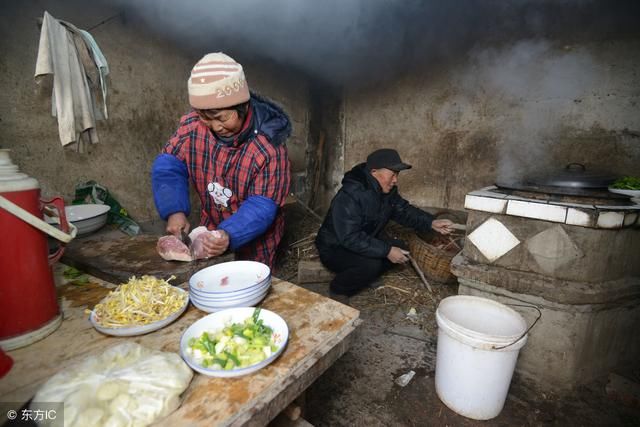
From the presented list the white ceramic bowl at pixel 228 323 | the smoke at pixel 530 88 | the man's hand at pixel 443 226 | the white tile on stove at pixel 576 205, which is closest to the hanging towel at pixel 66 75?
the white ceramic bowl at pixel 228 323

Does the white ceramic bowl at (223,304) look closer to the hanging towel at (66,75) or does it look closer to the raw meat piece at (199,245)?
the raw meat piece at (199,245)

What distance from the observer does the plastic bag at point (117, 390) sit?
2.94 feet

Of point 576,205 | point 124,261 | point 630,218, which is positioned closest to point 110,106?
point 124,261

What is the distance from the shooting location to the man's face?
3744 mm

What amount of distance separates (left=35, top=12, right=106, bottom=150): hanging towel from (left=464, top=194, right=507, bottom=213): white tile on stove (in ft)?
10.2

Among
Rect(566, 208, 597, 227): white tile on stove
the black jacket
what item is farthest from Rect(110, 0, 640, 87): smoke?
Rect(566, 208, 597, 227): white tile on stove

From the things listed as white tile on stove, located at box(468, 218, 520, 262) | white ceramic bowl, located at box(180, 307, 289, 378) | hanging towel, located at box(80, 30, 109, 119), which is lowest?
white tile on stove, located at box(468, 218, 520, 262)

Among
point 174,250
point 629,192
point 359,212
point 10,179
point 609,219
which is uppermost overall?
point 10,179

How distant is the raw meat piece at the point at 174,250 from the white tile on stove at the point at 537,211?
2.42 meters

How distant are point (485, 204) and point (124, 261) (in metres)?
2.70

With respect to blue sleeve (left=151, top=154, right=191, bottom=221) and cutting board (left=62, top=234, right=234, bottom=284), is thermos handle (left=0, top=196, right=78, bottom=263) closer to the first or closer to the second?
cutting board (left=62, top=234, right=234, bottom=284)

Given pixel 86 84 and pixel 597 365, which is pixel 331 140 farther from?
pixel 597 365

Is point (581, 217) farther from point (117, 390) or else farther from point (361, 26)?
point (361, 26)

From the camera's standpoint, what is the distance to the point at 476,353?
2117mm
